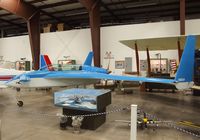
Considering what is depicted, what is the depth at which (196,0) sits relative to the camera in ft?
46.1

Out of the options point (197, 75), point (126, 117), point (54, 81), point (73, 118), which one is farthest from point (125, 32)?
point (73, 118)

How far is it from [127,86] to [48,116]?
7997 mm

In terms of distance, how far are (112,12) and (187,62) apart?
12566mm

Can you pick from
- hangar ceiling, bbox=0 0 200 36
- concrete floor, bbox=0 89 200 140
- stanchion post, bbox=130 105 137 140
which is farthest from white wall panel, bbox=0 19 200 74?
stanchion post, bbox=130 105 137 140

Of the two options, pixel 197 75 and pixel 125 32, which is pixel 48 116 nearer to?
pixel 197 75

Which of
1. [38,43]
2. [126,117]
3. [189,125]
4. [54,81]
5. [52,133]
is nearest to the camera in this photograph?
[52,133]

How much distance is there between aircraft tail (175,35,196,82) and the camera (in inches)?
195

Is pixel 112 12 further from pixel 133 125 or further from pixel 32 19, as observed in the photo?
pixel 133 125

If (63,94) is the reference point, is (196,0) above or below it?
above

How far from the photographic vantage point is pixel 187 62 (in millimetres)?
5023

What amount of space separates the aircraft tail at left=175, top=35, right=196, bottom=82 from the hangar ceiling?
10294mm

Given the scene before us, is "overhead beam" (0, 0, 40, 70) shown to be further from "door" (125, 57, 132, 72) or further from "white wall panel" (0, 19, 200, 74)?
"door" (125, 57, 132, 72)

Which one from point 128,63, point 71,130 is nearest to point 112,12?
point 128,63

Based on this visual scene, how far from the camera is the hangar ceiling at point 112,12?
14.6 m
